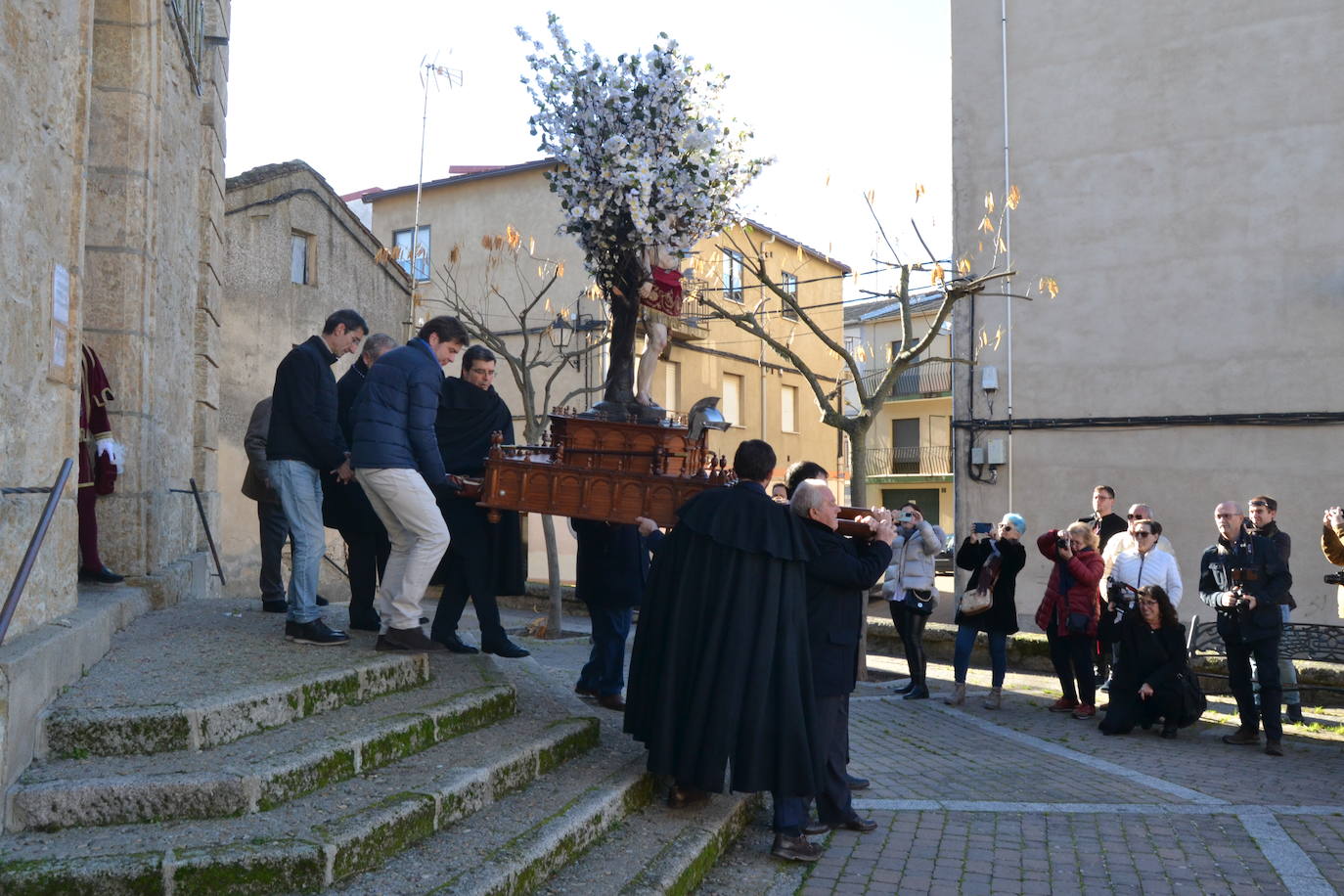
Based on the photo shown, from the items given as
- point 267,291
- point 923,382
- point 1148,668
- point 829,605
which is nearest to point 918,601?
point 1148,668

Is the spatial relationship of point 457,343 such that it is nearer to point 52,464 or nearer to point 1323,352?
point 52,464

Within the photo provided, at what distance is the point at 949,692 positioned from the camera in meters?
10.9

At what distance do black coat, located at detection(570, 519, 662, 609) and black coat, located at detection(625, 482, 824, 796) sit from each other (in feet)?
4.93

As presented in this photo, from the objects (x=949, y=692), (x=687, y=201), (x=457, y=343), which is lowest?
(x=949, y=692)

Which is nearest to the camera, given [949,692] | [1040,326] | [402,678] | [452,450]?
[402,678]

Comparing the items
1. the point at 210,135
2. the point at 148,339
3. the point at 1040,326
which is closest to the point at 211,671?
the point at 148,339

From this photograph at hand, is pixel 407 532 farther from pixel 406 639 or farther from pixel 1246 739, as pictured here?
pixel 1246 739

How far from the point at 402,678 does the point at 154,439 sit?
3.26m

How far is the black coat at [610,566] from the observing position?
22.6 ft

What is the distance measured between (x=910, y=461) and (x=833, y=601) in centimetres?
3801

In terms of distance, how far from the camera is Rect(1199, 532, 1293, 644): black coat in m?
8.64

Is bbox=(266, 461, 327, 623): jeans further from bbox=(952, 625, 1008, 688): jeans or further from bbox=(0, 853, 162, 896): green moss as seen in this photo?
bbox=(952, 625, 1008, 688): jeans

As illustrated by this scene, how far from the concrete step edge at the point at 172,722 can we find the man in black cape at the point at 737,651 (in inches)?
64.1

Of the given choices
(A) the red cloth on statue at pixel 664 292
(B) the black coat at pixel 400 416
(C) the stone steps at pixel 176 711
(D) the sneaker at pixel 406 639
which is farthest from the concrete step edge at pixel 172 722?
(A) the red cloth on statue at pixel 664 292
